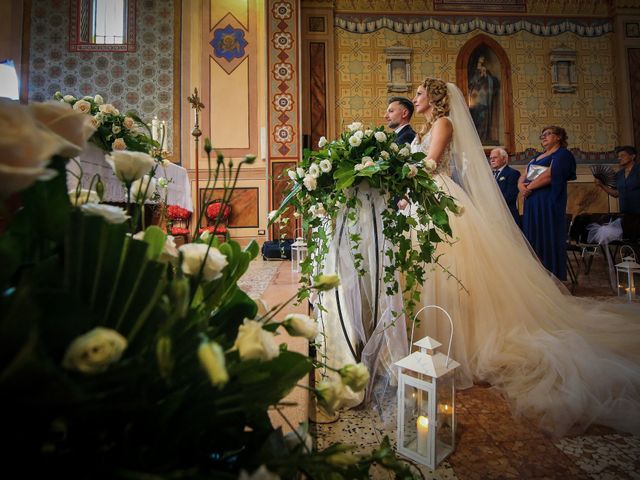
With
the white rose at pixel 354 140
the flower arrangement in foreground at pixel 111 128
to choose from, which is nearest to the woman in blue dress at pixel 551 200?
the white rose at pixel 354 140

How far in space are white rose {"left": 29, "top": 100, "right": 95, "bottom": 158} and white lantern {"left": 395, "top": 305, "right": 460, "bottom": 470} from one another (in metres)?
0.90

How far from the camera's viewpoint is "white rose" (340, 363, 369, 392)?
0.38 meters

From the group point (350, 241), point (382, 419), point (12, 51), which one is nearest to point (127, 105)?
point (12, 51)

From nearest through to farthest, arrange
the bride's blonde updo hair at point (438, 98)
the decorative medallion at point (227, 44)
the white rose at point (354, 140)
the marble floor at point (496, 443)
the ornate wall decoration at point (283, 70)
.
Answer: the marble floor at point (496, 443) → the white rose at point (354, 140) → the bride's blonde updo hair at point (438, 98) → the ornate wall decoration at point (283, 70) → the decorative medallion at point (227, 44)

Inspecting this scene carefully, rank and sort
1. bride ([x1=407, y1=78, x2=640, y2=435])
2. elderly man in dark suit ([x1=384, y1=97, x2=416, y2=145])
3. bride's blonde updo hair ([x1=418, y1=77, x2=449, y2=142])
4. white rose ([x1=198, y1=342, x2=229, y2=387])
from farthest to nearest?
elderly man in dark suit ([x1=384, y1=97, x2=416, y2=145])
bride's blonde updo hair ([x1=418, y1=77, x2=449, y2=142])
bride ([x1=407, y1=78, x2=640, y2=435])
white rose ([x1=198, y1=342, x2=229, y2=387])

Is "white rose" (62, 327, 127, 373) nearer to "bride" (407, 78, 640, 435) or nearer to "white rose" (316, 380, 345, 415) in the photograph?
"white rose" (316, 380, 345, 415)

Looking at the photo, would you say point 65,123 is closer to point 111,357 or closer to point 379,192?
point 111,357

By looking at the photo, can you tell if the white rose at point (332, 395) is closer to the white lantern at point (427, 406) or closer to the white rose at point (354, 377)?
the white rose at point (354, 377)

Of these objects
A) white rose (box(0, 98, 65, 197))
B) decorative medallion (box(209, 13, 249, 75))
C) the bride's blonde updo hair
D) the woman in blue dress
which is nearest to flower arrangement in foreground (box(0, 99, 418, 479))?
white rose (box(0, 98, 65, 197))

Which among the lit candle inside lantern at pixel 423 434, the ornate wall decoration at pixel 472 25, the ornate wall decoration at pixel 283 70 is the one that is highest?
the ornate wall decoration at pixel 472 25

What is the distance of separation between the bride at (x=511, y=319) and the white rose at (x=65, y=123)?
1.30 meters

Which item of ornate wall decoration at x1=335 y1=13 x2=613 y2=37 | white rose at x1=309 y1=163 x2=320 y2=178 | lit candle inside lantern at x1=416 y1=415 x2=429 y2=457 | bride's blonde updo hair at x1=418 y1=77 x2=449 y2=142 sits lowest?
lit candle inside lantern at x1=416 y1=415 x2=429 y2=457

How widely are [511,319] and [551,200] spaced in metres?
2.00

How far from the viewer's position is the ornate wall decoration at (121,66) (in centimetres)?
610
